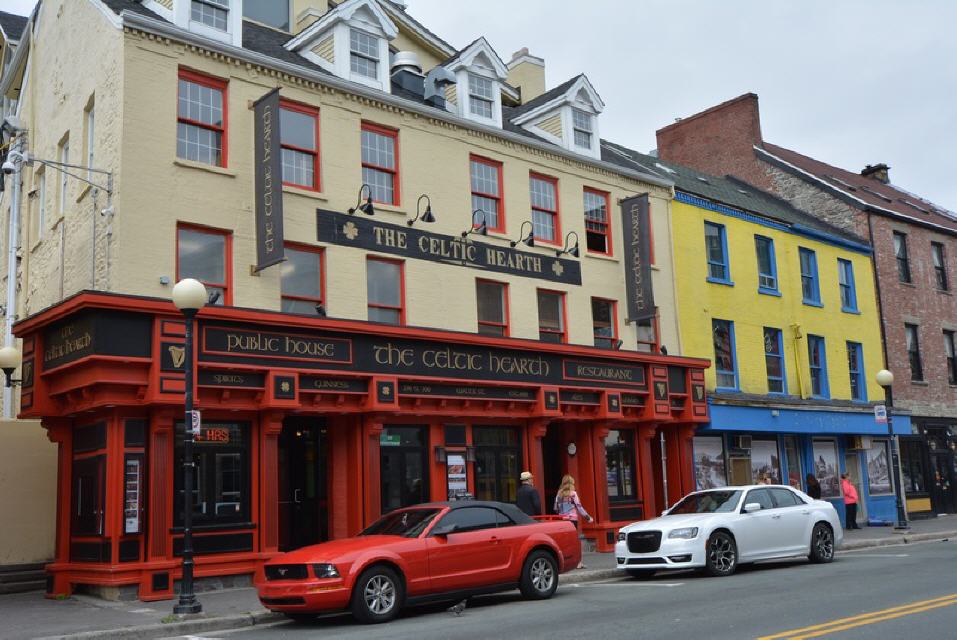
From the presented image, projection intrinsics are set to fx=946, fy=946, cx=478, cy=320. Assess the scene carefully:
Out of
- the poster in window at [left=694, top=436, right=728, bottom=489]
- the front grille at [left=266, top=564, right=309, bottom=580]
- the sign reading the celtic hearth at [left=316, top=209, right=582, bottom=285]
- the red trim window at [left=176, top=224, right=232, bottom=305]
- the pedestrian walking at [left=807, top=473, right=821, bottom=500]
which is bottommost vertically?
the front grille at [left=266, top=564, right=309, bottom=580]

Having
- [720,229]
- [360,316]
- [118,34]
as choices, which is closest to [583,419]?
[360,316]

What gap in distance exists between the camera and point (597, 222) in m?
24.1

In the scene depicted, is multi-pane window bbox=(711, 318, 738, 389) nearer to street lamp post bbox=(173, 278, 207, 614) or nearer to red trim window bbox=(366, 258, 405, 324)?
red trim window bbox=(366, 258, 405, 324)

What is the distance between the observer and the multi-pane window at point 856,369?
3166 centimetres

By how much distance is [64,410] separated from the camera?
52.5 feet

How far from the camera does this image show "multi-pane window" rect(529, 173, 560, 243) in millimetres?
22703

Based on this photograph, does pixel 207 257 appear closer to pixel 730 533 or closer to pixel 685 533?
pixel 685 533

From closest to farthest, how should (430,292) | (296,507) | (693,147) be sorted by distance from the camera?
(296,507)
(430,292)
(693,147)

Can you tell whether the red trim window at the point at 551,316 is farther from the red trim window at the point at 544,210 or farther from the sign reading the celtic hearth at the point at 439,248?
the red trim window at the point at 544,210

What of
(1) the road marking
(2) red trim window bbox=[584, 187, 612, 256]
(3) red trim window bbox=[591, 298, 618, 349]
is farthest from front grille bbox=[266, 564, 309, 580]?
(2) red trim window bbox=[584, 187, 612, 256]

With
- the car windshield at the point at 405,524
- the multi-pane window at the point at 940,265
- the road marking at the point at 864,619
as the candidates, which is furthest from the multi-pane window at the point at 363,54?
the multi-pane window at the point at 940,265

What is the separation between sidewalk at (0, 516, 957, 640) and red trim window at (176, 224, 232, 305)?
522 centimetres

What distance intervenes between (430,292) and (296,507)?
17.0 ft

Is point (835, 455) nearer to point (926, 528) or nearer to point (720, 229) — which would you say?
point (926, 528)
